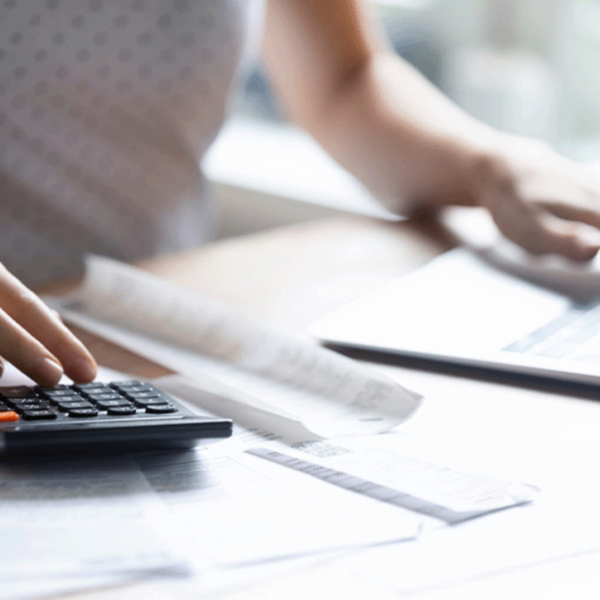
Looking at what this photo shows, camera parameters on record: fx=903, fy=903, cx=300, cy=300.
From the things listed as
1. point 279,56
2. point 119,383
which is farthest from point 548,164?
point 119,383

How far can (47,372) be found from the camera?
43 centimetres

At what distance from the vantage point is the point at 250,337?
55cm

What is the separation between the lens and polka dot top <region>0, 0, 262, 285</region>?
73 cm

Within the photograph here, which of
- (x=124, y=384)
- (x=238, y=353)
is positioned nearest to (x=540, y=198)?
(x=238, y=353)

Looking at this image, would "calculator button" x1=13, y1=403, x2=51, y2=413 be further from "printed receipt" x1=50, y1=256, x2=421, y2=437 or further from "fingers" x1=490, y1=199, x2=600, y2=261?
"fingers" x1=490, y1=199, x2=600, y2=261

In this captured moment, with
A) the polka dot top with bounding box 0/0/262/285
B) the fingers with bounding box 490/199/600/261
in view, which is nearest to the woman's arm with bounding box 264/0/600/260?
the fingers with bounding box 490/199/600/261

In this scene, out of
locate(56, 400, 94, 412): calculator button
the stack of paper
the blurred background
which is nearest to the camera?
the stack of paper

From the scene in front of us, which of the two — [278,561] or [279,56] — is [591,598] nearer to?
[278,561]

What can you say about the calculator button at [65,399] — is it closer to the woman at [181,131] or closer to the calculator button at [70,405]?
the calculator button at [70,405]

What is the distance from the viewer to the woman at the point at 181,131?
72cm

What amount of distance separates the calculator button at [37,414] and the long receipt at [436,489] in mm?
93

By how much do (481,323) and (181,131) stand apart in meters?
0.40

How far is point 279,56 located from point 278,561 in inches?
30.3

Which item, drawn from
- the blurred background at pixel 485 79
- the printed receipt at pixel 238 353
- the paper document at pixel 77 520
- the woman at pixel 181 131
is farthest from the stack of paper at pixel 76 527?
the blurred background at pixel 485 79
